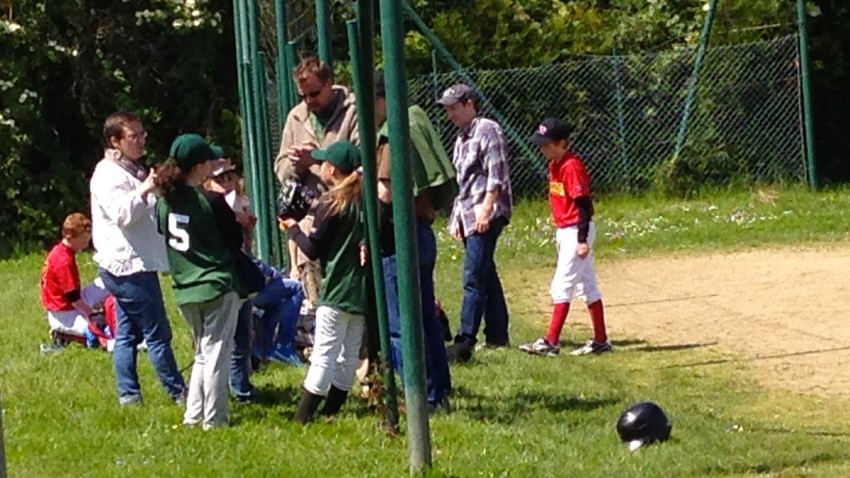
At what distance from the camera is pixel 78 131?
2172cm

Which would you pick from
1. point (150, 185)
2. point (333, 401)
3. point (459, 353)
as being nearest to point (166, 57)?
point (459, 353)

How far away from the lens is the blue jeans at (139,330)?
28.8ft

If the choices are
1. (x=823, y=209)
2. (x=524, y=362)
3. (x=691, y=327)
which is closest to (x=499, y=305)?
(x=524, y=362)

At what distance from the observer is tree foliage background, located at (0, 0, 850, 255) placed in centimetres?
2067

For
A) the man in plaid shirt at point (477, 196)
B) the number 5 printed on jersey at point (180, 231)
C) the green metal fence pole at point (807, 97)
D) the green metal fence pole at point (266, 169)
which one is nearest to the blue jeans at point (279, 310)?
the man in plaid shirt at point (477, 196)

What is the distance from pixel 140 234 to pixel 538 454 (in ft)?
8.77

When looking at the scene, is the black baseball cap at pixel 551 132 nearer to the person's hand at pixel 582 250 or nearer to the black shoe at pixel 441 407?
the person's hand at pixel 582 250

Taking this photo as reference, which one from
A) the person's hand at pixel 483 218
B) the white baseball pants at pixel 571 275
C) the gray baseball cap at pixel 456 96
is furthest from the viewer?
the white baseball pants at pixel 571 275

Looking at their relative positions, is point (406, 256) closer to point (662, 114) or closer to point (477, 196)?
point (477, 196)

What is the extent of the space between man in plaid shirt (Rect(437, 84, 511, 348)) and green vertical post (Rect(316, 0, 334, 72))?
92 cm

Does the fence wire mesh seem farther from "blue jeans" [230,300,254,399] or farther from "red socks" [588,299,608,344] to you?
"blue jeans" [230,300,254,399]

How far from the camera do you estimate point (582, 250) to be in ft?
Answer: 35.6

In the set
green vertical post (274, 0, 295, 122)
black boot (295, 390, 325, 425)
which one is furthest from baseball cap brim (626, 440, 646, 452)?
green vertical post (274, 0, 295, 122)

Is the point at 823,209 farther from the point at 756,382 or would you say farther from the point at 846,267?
the point at 756,382
